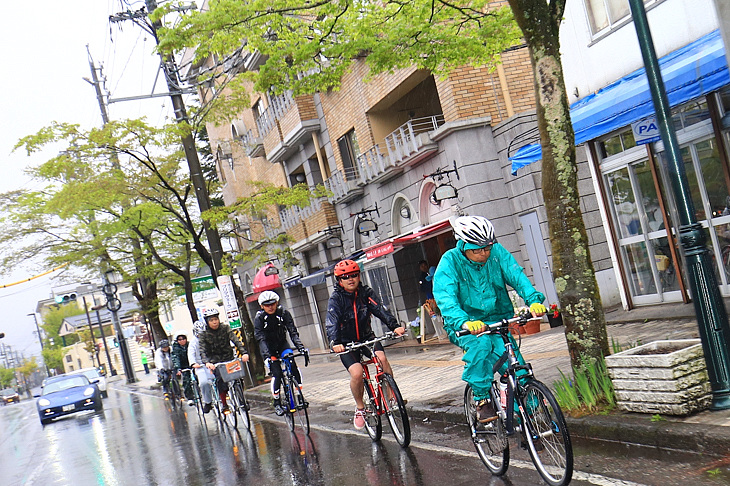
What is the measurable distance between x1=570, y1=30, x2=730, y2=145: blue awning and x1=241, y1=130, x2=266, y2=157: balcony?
65.2 feet

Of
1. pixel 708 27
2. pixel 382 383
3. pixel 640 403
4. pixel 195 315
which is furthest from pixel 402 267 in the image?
pixel 640 403

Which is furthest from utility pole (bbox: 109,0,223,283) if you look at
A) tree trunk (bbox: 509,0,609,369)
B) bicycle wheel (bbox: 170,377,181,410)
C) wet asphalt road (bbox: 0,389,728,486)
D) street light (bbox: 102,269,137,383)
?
street light (bbox: 102,269,137,383)

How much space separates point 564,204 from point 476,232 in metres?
1.87

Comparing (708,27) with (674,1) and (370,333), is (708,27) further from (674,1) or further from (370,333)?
(370,333)

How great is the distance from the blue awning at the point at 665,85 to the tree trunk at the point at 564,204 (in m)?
3.14

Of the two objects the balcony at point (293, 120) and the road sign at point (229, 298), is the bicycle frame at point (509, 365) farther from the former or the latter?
the balcony at point (293, 120)

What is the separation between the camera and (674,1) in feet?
36.8

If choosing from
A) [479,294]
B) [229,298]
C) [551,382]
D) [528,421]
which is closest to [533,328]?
[551,382]

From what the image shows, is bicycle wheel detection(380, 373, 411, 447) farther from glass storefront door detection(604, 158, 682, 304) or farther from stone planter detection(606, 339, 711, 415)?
glass storefront door detection(604, 158, 682, 304)

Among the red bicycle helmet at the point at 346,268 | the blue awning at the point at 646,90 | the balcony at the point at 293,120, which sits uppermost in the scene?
the balcony at the point at 293,120

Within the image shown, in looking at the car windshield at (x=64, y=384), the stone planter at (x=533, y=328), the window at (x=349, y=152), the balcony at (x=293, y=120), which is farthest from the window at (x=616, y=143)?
the car windshield at (x=64, y=384)

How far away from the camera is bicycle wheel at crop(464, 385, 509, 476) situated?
5.79m

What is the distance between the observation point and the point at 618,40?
1265cm

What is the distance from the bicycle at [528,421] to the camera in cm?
493
